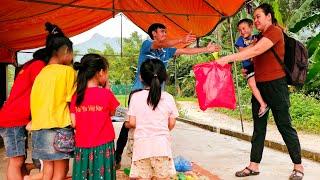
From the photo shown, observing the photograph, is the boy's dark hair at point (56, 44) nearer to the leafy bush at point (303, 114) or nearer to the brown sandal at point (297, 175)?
the brown sandal at point (297, 175)

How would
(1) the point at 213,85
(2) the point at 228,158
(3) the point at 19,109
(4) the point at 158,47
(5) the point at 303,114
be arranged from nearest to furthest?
(3) the point at 19,109 → (1) the point at 213,85 → (4) the point at 158,47 → (2) the point at 228,158 → (5) the point at 303,114

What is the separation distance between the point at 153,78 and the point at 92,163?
83cm

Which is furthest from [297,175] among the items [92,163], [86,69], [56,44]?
[56,44]

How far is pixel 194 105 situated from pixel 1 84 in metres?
10.3

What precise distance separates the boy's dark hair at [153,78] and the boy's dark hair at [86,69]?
13.2 inches

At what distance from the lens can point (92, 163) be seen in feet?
10.9

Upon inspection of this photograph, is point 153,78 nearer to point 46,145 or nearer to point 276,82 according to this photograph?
point 46,145

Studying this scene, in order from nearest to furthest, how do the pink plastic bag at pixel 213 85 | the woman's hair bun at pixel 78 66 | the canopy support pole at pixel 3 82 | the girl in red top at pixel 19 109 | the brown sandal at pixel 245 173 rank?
the woman's hair bun at pixel 78 66
the girl in red top at pixel 19 109
the pink plastic bag at pixel 213 85
the brown sandal at pixel 245 173
the canopy support pole at pixel 3 82

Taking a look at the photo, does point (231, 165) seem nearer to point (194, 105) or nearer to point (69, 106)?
point (69, 106)

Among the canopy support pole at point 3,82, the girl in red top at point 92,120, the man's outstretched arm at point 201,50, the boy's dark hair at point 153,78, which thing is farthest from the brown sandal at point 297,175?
the canopy support pole at point 3,82

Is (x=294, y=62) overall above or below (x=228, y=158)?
above

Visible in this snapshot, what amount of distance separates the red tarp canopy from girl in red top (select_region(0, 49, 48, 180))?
2.42 metres

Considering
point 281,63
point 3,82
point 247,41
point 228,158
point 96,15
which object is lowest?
point 228,158

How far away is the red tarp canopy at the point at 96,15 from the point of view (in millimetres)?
6594
